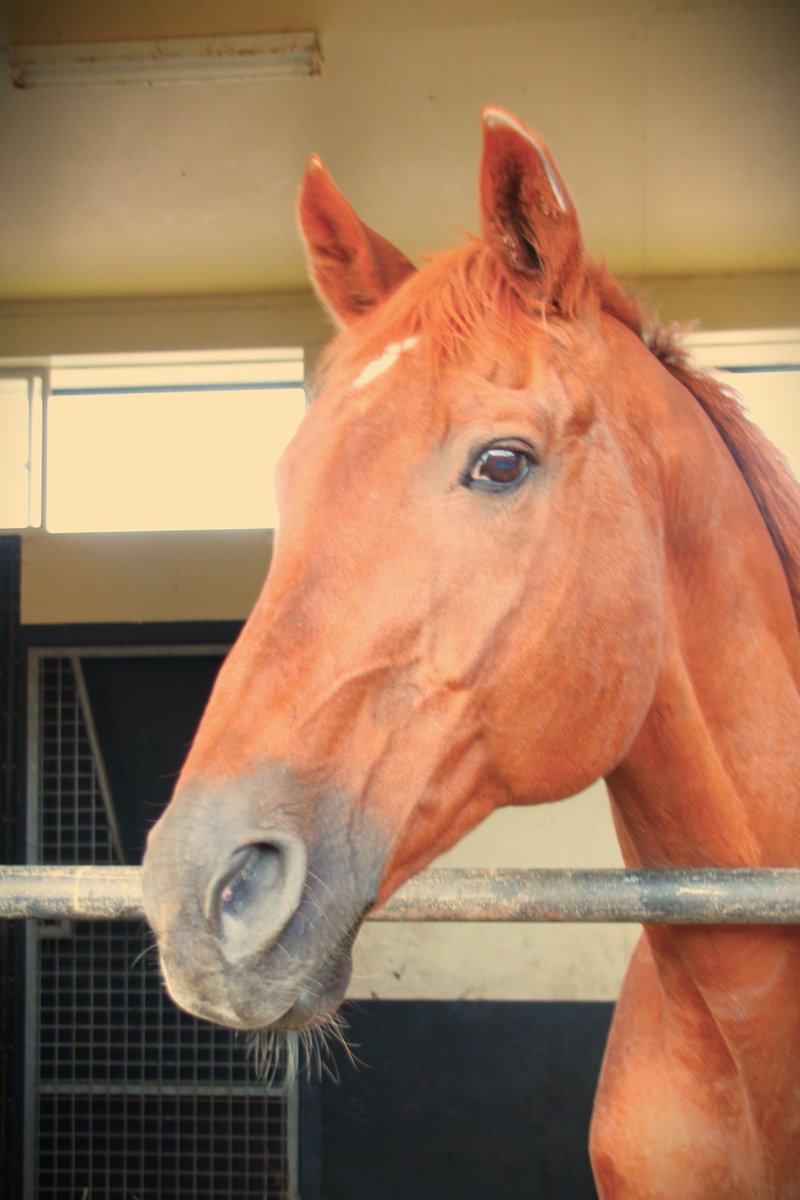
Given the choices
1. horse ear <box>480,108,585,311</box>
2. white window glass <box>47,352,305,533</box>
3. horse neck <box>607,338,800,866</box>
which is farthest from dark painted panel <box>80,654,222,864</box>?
horse ear <box>480,108,585,311</box>

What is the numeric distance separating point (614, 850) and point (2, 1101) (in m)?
3.01

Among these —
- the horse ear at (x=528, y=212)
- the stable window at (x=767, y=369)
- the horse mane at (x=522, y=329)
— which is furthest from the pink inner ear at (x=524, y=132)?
the stable window at (x=767, y=369)

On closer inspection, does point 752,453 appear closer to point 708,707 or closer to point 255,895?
point 708,707

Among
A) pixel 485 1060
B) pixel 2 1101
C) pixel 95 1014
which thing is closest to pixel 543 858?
pixel 485 1060

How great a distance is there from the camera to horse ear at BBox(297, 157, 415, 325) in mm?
1574

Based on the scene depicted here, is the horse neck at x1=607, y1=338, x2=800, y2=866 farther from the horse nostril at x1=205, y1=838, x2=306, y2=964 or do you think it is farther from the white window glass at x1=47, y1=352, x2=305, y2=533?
the white window glass at x1=47, y1=352, x2=305, y2=533

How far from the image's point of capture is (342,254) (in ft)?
5.43

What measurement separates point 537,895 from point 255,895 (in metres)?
0.52

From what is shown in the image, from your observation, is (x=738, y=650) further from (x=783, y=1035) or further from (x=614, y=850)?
(x=614, y=850)

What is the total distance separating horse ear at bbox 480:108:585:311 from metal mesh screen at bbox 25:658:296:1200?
3.80 meters

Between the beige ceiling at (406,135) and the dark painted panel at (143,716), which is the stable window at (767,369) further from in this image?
the dark painted panel at (143,716)

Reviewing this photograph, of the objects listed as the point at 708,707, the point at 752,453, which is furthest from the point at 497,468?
the point at 752,453

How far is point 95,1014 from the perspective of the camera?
4.70 meters

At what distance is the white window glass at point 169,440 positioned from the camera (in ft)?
15.5
